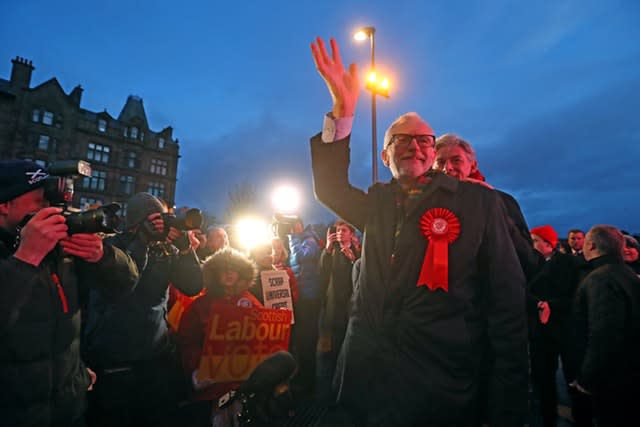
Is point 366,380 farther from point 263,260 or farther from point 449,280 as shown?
point 263,260

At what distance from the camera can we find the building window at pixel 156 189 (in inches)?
1573

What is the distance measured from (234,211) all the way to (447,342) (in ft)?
114

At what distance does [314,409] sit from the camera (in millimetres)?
4617

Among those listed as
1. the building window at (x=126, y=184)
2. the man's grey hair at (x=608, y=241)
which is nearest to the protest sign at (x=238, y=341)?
the man's grey hair at (x=608, y=241)

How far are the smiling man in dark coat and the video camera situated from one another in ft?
3.67

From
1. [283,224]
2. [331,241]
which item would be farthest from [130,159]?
[331,241]

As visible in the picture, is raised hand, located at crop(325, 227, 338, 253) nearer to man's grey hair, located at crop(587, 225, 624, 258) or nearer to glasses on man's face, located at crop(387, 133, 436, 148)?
man's grey hair, located at crop(587, 225, 624, 258)

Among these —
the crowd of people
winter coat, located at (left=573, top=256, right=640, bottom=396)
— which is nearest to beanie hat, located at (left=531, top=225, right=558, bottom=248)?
winter coat, located at (left=573, top=256, right=640, bottom=396)

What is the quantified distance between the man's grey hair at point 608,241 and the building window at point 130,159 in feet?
143

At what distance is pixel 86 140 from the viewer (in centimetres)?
3581

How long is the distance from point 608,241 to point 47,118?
42.6 metres

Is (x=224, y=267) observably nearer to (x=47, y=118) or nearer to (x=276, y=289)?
(x=276, y=289)

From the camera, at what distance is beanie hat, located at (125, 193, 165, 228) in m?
3.33

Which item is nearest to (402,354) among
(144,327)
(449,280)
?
(449,280)
